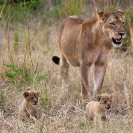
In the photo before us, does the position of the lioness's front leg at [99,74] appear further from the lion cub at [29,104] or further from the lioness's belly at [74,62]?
the lion cub at [29,104]

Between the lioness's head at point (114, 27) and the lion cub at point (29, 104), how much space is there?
1.40 meters

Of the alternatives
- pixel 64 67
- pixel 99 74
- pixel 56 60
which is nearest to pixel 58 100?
pixel 99 74

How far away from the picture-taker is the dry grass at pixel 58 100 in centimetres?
617

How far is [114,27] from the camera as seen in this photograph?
752 cm

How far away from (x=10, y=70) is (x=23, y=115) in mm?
1783

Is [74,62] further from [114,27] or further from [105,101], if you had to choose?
[105,101]

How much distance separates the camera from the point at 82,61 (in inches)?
309

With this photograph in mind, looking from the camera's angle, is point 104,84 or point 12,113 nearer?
point 12,113

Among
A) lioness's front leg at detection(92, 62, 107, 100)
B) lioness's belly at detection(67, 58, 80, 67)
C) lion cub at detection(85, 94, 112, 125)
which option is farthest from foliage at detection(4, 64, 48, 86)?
lion cub at detection(85, 94, 112, 125)

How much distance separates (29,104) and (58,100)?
0.66m

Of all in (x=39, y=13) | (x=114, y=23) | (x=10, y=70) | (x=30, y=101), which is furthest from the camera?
(x=39, y=13)

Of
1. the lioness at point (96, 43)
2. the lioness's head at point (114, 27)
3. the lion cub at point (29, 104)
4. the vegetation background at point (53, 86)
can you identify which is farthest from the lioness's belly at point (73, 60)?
the lion cub at point (29, 104)

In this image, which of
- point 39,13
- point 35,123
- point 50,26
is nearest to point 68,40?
point 35,123

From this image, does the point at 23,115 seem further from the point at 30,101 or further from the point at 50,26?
the point at 50,26
